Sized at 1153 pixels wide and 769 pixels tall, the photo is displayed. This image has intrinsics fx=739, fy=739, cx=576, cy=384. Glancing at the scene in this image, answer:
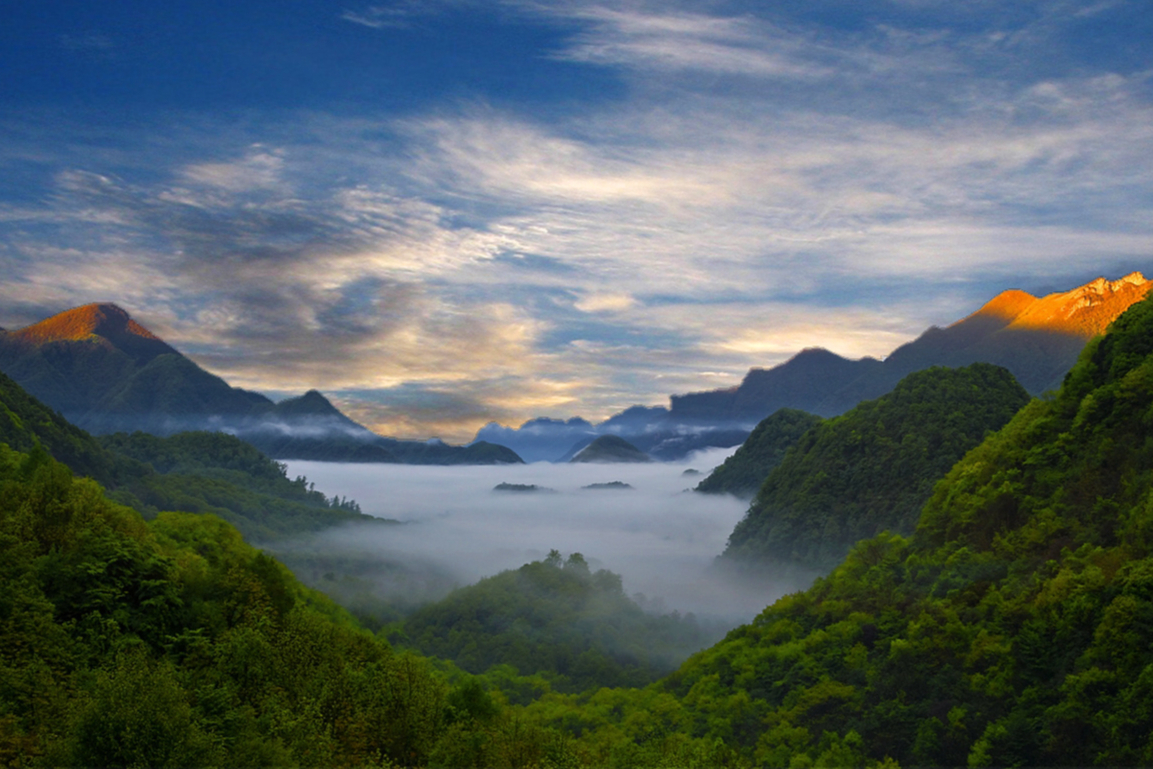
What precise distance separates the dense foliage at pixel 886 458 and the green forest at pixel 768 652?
66135mm

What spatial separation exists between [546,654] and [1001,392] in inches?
4877

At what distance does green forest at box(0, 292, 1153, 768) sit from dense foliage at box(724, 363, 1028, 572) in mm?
66135

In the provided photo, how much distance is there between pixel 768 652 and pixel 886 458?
84070 millimetres

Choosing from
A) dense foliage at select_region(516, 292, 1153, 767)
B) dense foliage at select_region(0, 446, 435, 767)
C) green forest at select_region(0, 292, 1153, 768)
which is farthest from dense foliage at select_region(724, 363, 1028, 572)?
dense foliage at select_region(0, 446, 435, 767)

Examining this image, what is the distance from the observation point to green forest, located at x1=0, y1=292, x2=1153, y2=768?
48688 millimetres

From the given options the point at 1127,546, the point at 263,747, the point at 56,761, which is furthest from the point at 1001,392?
the point at 56,761

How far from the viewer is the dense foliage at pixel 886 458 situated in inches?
6156

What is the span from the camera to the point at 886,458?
545 feet

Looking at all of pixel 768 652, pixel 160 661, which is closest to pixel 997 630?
pixel 768 652

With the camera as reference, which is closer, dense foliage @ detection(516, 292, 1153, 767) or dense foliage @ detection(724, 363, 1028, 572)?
dense foliage @ detection(516, 292, 1153, 767)

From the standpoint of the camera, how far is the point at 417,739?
57062 mm

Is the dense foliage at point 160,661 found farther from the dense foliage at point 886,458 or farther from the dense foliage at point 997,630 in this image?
the dense foliage at point 886,458

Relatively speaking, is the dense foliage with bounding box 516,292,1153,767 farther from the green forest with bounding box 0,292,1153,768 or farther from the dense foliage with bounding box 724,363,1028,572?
the dense foliage with bounding box 724,363,1028,572

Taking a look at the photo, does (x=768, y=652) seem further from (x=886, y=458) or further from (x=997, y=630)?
(x=886, y=458)
